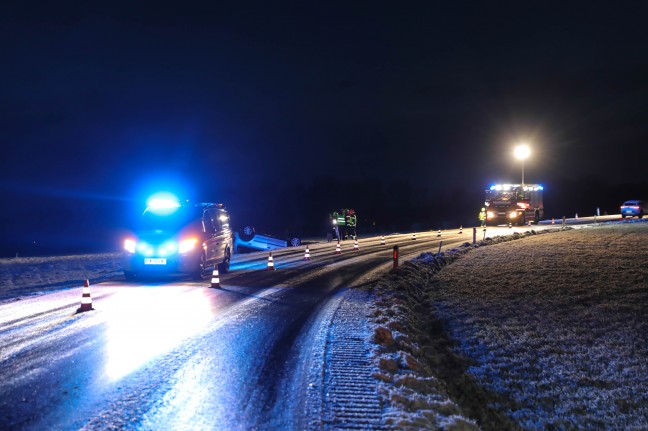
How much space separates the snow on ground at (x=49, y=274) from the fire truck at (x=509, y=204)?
94.8ft

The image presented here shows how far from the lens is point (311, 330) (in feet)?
27.4

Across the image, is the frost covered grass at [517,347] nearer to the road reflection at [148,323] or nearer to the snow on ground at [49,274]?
the road reflection at [148,323]

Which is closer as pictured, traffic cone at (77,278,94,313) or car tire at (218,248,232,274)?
traffic cone at (77,278,94,313)

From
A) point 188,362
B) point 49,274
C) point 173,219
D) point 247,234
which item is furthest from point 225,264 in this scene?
point 247,234

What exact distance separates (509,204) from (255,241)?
2031cm

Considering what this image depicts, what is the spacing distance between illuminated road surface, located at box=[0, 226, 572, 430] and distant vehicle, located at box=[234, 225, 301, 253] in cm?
2129

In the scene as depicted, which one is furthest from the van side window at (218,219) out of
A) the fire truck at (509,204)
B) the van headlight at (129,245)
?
the fire truck at (509,204)

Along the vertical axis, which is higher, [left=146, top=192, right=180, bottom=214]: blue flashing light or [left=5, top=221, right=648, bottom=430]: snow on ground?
[left=146, top=192, right=180, bottom=214]: blue flashing light

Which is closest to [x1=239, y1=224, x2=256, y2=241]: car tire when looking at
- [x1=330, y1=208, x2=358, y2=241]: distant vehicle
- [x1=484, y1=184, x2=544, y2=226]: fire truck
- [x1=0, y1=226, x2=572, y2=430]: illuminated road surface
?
[x1=330, y1=208, x2=358, y2=241]: distant vehicle

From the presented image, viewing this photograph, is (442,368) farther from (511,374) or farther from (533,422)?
(533,422)

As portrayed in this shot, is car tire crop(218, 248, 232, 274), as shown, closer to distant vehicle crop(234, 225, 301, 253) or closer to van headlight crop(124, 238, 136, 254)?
van headlight crop(124, 238, 136, 254)

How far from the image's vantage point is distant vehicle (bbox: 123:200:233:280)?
13797 mm

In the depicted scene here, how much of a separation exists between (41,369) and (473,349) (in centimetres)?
647

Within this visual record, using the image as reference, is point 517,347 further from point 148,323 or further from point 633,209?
point 633,209
